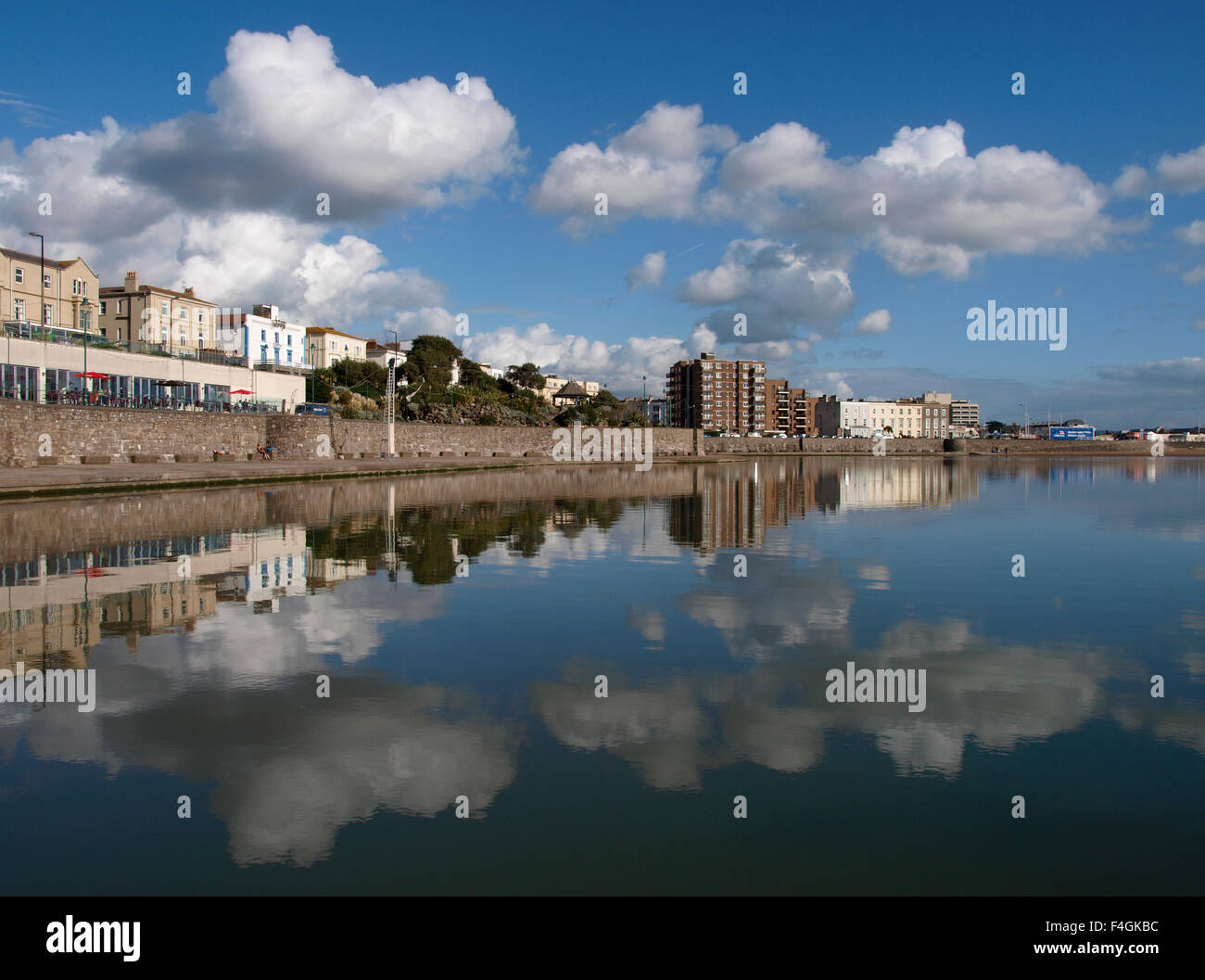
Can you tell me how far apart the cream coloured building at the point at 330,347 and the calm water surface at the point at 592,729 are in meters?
98.4

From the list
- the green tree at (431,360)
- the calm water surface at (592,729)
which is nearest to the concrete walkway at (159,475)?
the calm water surface at (592,729)

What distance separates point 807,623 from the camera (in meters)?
11.2

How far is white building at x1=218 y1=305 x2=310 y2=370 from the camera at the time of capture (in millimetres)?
91500

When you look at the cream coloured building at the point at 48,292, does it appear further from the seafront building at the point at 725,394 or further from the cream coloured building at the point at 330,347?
the seafront building at the point at 725,394

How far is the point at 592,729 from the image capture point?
23.1ft

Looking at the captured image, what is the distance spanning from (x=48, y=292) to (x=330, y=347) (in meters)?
54.5

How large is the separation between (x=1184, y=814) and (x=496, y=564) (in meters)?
12.2

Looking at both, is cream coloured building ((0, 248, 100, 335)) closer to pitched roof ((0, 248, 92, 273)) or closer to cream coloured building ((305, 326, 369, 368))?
pitched roof ((0, 248, 92, 273))

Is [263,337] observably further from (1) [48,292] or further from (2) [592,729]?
(2) [592,729]

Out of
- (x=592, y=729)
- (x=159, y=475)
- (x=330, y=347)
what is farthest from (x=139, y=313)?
(x=592, y=729)

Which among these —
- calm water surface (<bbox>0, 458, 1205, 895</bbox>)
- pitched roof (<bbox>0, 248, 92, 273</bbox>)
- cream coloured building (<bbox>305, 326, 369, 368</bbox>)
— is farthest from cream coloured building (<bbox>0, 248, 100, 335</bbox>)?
calm water surface (<bbox>0, 458, 1205, 895</bbox>)
